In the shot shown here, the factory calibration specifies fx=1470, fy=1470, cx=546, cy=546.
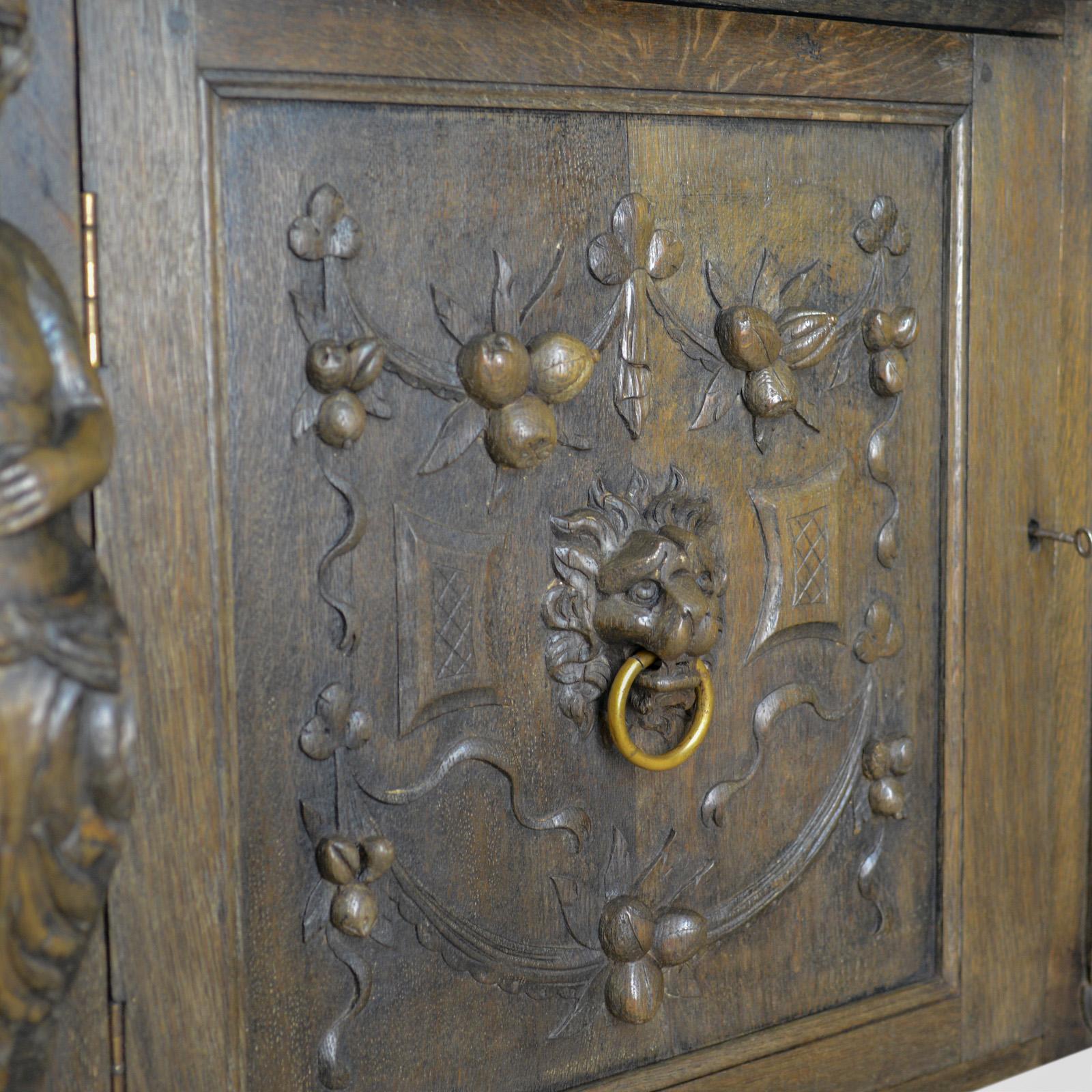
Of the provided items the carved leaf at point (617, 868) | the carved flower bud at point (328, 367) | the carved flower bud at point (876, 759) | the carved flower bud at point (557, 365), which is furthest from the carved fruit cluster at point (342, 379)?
the carved flower bud at point (876, 759)

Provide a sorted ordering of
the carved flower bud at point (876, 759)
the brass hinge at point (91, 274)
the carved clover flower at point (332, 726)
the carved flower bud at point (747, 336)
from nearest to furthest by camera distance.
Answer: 1. the brass hinge at point (91, 274)
2. the carved clover flower at point (332, 726)
3. the carved flower bud at point (747, 336)
4. the carved flower bud at point (876, 759)

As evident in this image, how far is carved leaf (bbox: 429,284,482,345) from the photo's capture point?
89 cm

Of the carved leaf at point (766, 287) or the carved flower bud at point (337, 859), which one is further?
the carved leaf at point (766, 287)

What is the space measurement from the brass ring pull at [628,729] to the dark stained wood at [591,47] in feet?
1.22

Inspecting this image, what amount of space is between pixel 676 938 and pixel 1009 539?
0.41 metres

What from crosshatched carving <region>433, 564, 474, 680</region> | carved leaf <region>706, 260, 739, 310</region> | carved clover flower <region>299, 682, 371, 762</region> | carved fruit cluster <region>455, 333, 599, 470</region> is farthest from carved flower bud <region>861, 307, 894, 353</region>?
carved clover flower <region>299, 682, 371, 762</region>

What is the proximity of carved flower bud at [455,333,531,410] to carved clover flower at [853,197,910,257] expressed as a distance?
299mm

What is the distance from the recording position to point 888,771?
112 centimetres

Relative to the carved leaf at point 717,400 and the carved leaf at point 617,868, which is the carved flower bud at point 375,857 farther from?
the carved leaf at point 717,400

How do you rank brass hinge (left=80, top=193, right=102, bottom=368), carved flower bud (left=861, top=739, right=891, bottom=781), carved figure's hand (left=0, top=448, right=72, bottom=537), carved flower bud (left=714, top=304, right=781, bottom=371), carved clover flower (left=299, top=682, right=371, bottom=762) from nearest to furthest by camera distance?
carved figure's hand (left=0, top=448, right=72, bottom=537)
brass hinge (left=80, top=193, right=102, bottom=368)
carved clover flower (left=299, top=682, right=371, bottom=762)
carved flower bud (left=714, top=304, right=781, bottom=371)
carved flower bud (left=861, top=739, right=891, bottom=781)

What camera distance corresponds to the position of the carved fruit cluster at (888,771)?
111 cm

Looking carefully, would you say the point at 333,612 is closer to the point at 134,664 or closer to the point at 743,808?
the point at 134,664

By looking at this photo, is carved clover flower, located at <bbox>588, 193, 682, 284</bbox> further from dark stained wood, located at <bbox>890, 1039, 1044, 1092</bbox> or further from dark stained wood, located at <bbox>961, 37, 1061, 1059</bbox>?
dark stained wood, located at <bbox>890, 1039, 1044, 1092</bbox>

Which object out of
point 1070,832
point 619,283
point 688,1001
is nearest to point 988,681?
point 1070,832
